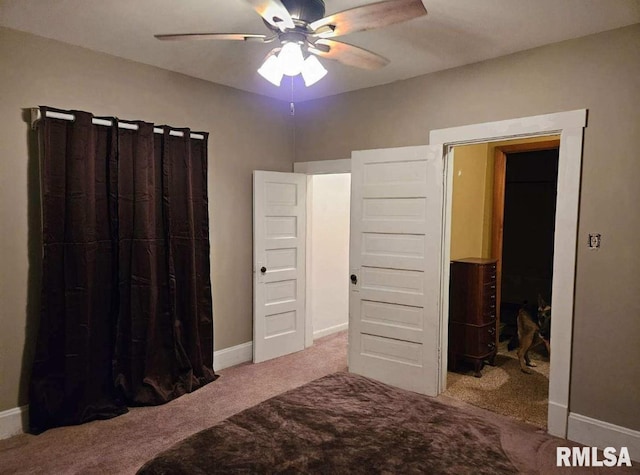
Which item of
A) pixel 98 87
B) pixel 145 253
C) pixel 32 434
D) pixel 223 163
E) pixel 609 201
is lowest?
pixel 32 434

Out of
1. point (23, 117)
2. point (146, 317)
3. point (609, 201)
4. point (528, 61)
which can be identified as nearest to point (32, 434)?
point (146, 317)

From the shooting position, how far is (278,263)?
4414 millimetres

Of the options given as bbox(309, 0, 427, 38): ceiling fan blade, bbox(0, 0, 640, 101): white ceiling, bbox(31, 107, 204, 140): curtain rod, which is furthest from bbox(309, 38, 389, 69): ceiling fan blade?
bbox(31, 107, 204, 140): curtain rod

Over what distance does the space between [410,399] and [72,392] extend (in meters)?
2.37

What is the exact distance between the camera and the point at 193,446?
64.0 inches

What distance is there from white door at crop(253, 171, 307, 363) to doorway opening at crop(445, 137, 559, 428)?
62.0 inches

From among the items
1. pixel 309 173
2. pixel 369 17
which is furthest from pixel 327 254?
pixel 369 17

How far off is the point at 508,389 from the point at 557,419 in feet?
2.54

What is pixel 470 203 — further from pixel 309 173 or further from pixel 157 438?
pixel 157 438

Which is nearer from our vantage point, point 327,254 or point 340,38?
point 340,38

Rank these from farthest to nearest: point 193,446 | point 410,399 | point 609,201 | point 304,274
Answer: point 304,274, point 609,201, point 410,399, point 193,446

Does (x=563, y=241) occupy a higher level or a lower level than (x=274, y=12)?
lower

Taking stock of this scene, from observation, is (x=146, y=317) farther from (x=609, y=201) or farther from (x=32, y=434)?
(x=609, y=201)

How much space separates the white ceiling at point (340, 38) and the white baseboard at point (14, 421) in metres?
2.54
